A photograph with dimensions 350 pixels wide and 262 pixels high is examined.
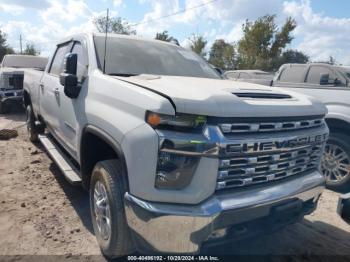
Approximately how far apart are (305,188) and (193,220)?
3.61 ft

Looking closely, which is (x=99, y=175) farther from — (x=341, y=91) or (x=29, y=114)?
(x=29, y=114)

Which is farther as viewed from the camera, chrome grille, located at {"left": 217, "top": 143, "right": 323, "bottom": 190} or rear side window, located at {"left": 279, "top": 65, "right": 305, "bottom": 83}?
rear side window, located at {"left": 279, "top": 65, "right": 305, "bottom": 83}

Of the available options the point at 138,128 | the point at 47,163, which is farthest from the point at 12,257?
the point at 47,163

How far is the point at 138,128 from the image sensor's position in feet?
7.46

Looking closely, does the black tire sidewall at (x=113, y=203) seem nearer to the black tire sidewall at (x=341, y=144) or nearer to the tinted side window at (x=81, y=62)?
the tinted side window at (x=81, y=62)

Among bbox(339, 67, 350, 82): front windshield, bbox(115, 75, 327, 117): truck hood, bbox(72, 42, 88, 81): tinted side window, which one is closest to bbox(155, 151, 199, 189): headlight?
bbox(115, 75, 327, 117): truck hood

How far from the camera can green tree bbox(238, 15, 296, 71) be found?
27078 mm

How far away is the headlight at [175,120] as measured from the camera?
2.19 meters

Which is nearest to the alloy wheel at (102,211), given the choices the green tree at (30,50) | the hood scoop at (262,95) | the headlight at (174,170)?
the headlight at (174,170)

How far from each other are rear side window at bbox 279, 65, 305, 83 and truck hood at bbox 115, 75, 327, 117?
3638 millimetres

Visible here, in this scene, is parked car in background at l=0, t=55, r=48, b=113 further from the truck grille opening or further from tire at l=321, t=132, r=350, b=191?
the truck grille opening

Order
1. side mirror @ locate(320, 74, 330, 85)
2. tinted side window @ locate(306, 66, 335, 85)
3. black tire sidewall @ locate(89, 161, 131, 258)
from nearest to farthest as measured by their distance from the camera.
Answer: black tire sidewall @ locate(89, 161, 131, 258) → side mirror @ locate(320, 74, 330, 85) → tinted side window @ locate(306, 66, 335, 85)

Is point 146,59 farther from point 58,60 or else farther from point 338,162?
point 338,162

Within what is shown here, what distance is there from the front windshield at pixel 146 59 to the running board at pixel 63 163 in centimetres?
112
